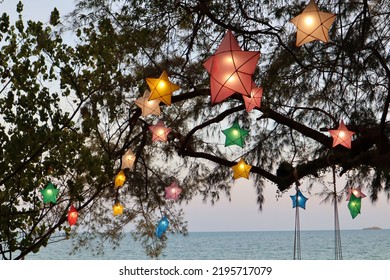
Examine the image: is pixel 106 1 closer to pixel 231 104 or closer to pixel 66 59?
pixel 66 59

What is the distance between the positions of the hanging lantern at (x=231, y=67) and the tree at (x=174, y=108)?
99cm

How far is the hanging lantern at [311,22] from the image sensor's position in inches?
103

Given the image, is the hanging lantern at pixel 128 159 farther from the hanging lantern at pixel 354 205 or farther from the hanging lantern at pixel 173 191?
the hanging lantern at pixel 354 205

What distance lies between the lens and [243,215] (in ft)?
41.4

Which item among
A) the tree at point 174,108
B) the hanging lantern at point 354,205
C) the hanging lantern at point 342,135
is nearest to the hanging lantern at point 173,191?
the tree at point 174,108

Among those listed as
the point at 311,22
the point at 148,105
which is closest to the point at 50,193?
the point at 148,105

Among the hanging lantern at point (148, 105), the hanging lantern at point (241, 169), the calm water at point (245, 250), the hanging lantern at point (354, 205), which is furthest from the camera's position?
the calm water at point (245, 250)

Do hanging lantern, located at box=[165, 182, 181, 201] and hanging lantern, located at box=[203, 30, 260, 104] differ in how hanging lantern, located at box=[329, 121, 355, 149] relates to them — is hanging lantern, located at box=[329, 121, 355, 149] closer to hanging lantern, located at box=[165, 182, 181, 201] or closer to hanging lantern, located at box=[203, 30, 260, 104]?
hanging lantern, located at box=[203, 30, 260, 104]

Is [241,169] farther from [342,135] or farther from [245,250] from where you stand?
[245,250]

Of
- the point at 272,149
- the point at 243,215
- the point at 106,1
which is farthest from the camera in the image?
the point at 243,215

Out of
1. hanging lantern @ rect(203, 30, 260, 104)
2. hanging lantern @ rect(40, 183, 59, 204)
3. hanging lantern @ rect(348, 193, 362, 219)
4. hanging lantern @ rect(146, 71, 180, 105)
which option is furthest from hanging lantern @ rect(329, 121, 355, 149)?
hanging lantern @ rect(40, 183, 59, 204)
